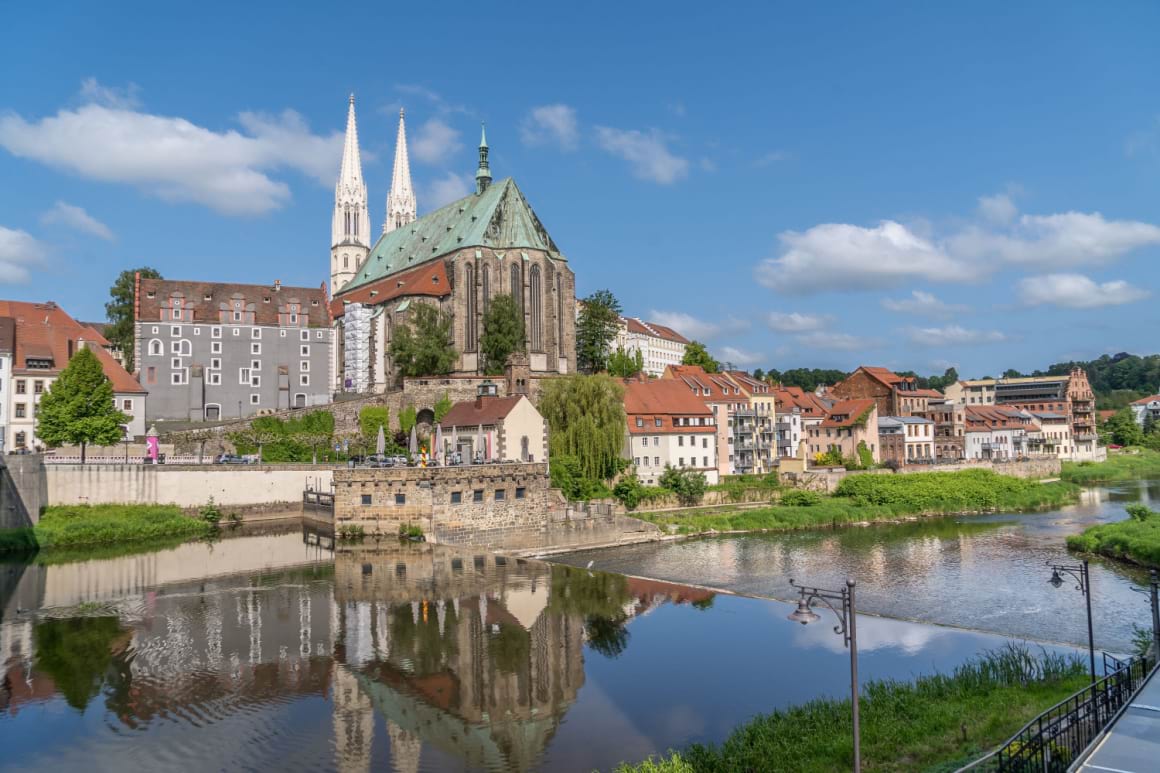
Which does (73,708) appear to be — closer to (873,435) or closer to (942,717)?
(942,717)

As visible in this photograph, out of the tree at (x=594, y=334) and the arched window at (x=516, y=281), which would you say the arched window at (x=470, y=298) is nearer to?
the arched window at (x=516, y=281)

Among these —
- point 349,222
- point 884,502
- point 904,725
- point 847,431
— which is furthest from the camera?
point 349,222

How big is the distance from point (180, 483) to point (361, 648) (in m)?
33.1

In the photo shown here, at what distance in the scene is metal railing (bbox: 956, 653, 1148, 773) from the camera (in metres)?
13.0

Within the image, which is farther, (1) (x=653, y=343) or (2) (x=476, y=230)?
(1) (x=653, y=343)

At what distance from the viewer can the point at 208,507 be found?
55500mm

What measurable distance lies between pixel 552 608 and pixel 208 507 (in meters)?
32.3

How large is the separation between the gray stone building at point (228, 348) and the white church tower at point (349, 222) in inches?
1252

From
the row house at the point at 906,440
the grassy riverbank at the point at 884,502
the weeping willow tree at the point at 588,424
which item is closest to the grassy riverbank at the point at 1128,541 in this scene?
the grassy riverbank at the point at 884,502

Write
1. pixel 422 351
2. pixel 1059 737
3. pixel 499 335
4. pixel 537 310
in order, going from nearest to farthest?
pixel 1059 737 → pixel 422 351 → pixel 499 335 → pixel 537 310

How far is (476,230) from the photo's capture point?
285ft

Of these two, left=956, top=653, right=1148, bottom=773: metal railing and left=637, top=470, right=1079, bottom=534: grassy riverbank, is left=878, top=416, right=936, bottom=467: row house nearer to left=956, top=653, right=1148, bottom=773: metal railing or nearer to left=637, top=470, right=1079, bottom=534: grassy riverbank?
left=637, top=470, right=1079, bottom=534: grassy riverbank

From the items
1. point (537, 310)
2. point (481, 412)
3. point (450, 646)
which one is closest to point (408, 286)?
point (537, 310)

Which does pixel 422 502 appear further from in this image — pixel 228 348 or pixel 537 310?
pixel 228 348
